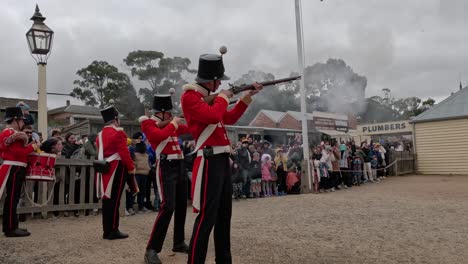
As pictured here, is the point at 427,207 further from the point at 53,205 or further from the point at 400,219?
the point at 53,205

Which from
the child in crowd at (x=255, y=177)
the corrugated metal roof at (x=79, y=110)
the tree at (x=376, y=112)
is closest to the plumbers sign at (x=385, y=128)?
the tree at (x=376, y=112)

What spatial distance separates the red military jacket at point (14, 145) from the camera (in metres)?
6.19

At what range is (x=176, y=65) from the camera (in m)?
38.4

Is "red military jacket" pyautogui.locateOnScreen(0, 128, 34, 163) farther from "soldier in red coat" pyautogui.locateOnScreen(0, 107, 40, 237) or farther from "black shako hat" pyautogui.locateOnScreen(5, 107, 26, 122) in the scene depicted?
"black shako hat" pyautogui.locateOnScreen(5, 107, 26, 122)

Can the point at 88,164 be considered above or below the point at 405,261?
above

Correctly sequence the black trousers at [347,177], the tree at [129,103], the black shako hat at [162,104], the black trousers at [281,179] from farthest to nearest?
the tree at [129,103], the black trousers at [347,177], the black trousers at [281,179], the black shako hat at [162,104]

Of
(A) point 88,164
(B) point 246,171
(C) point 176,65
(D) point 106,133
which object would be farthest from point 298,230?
(C) point 176,65

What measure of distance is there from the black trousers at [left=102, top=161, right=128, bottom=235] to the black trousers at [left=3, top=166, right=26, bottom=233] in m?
1.43

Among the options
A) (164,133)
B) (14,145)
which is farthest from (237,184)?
(164,133)

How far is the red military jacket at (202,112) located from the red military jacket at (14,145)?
144 inches

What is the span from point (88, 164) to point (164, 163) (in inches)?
152

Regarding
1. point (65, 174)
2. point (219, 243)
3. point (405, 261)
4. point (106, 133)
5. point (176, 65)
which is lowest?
point (405, 261)

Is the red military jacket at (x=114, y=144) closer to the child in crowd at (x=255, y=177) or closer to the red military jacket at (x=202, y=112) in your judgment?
the red military jacket at (x=202, y=112)

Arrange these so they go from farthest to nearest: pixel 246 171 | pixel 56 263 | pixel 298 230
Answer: pixel 246 171 < pixel 298 230 < pixel 56 263
